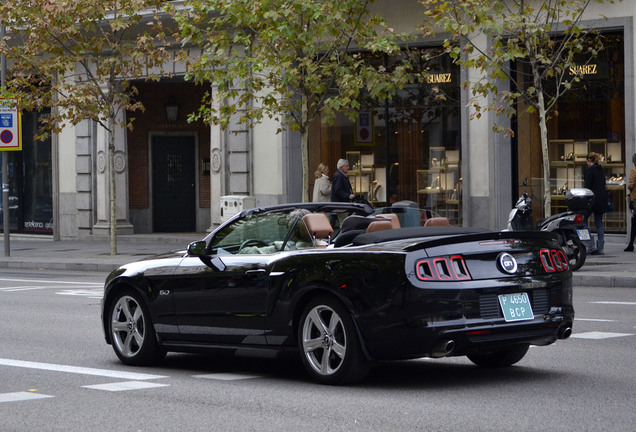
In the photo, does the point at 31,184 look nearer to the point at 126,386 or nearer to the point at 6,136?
the point at 6,136

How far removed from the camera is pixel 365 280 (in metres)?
7.50

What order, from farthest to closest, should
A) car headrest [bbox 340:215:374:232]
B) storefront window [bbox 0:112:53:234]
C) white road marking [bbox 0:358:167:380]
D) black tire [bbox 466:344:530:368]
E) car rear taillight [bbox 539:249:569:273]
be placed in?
1. storefront window [bbox 0:112:53:234]
2. car headrest [bbox 340:215:374:232]
3. white road marking [bbox 0:358:167:380]
4. black tire [bbox 466:344:530:368]
5. car rear taillight [bbox 539:249:569:273]

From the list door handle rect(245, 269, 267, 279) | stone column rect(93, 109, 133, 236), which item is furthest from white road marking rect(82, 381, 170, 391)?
stone column rect(93, 109, 133, 236)

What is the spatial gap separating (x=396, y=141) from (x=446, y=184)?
1.59m

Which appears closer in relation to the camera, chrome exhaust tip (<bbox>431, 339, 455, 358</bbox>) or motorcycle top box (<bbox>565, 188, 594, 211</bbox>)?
chrome exhaust tip (<bbox>431, 339, 455, 358</bbox>)

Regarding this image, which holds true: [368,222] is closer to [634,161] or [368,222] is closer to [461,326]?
[461,326]

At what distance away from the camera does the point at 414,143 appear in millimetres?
25109

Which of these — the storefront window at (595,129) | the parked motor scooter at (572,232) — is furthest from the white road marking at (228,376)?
the storefront window at (595,129)

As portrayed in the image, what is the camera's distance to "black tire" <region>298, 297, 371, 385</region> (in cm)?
755

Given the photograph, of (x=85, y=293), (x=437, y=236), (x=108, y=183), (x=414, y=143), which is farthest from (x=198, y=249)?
(x=108, y=183)

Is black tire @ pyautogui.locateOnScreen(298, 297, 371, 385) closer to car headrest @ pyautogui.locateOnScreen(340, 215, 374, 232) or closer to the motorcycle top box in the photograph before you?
car headrest @ pyautogui.locateOnScreen(340, 215, 374, 232)

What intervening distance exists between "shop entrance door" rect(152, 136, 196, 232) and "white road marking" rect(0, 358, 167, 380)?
22.5 metres

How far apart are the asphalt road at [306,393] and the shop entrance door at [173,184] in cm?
2123

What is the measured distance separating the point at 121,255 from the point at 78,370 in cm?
1586
